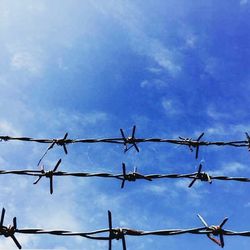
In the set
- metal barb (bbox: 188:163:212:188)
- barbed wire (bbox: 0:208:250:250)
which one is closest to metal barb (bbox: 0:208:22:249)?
barbed wire (bbox: 0:208:250:250)

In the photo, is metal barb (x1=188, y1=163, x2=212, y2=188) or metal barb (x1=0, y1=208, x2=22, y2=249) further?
metal barb (x1=188, y1=163, x2=212, y2=188)

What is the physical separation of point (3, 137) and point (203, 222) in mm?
2127

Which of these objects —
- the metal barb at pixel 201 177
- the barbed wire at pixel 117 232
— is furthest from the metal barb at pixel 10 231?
the metal barb at pixel 201 177

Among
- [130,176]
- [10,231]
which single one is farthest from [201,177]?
[10,231]

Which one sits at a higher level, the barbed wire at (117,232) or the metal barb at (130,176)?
the metal barb at (130,176)

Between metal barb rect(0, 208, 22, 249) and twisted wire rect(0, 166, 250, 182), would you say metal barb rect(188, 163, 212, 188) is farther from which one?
metal barb rect(0, 208, 22, 249)

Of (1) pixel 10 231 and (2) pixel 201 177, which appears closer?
(1) pixel 10 231

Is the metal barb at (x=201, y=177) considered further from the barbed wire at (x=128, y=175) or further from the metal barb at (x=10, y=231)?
the metal barb at (x=10, y=231)

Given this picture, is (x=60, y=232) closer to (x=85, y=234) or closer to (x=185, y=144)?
(x=85, y=234)

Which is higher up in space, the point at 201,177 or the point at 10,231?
the point at 201,177

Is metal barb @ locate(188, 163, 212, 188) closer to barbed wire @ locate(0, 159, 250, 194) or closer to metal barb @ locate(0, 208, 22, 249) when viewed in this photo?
barbed wire @ locate(0, 159, 250, 194)

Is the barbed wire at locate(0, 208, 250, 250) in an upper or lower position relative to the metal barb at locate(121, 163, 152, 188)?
lower

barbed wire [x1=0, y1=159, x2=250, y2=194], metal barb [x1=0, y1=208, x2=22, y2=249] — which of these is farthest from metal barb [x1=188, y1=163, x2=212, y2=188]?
metal barb [x1=0, y1=208, x2=22, y2=249]

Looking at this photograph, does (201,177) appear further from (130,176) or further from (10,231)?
(10,231)
